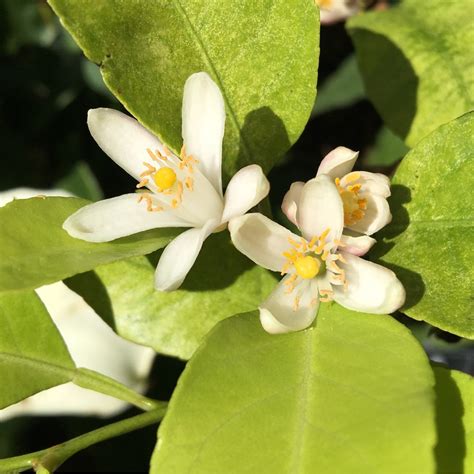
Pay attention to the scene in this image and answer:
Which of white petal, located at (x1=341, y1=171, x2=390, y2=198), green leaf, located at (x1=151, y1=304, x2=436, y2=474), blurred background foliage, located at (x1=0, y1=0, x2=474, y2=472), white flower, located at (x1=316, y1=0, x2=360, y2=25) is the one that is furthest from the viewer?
blurred background foliage, located at (x1=0, y1=0, x2=474, y2=472)

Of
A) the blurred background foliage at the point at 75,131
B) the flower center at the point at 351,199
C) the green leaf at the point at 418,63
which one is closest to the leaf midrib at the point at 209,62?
the flower center at the point at 351,199

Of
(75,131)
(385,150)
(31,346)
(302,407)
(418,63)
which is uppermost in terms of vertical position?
(75,131)

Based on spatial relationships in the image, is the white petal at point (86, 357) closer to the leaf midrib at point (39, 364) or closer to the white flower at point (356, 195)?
the leaf midrib at point (39, 364)

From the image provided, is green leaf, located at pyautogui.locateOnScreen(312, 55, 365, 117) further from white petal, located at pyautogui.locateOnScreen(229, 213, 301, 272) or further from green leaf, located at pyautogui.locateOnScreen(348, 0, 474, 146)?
white petal, located at pyautogui.locateOnScreen(229, 213, 301, 272)

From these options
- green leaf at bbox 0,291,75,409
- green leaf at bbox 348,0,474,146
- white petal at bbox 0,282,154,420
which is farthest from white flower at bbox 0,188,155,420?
green leaf at bbox 348,0,474,146

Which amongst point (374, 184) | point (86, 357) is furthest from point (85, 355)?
point (374, 184)

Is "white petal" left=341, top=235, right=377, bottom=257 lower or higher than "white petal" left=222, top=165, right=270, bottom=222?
lower

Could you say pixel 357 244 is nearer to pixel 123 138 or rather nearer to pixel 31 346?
pixel 123 138
